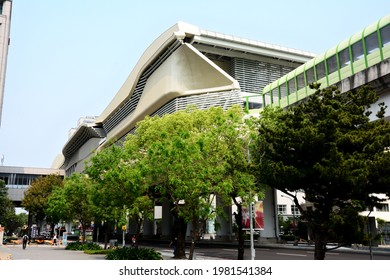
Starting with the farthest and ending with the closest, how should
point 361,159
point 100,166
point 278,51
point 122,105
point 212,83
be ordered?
point 122,105 < point 278,51 < point 212,83 < point 100,166 < point 361,159

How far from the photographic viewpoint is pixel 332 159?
14820 millimetres

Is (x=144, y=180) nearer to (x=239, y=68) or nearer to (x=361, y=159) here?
(x=361, y=159)

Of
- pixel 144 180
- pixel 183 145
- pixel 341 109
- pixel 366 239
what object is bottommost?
pixel 366 239

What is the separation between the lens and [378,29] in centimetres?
2486

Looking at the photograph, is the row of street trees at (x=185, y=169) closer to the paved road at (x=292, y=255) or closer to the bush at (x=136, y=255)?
the bush at (x=136, y=255)

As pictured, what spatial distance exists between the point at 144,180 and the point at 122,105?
52.1m

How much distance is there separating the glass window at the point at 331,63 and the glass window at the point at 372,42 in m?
3.43

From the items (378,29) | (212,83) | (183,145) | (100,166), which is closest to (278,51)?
(212,83)

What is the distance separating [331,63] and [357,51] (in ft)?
9.19

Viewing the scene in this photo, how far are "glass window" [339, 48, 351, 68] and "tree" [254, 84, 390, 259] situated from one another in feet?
39.7

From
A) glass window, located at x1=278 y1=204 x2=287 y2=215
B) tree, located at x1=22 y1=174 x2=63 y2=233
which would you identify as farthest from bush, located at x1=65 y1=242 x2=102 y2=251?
glass window, located at x1=278 y1=204 x2=287 y2=215

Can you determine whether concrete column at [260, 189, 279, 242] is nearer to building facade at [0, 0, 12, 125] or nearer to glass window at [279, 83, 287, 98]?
glass window at [279, 83, 287, 98]

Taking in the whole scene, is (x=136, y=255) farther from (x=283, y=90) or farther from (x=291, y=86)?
(x=283, y=90)

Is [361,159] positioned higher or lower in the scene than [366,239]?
higher
